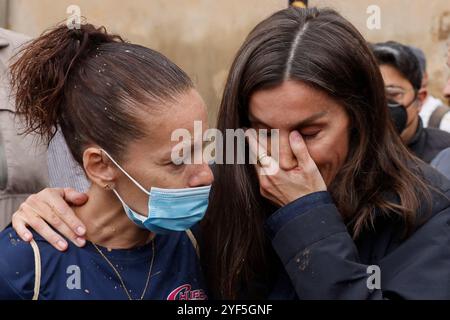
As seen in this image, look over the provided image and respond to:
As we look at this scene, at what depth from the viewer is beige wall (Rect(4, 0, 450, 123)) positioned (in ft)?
21.1

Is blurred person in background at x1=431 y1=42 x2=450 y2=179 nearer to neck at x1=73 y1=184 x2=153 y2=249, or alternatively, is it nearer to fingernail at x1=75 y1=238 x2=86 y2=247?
neck at x1=73 y1=184 x2=153 y2=249

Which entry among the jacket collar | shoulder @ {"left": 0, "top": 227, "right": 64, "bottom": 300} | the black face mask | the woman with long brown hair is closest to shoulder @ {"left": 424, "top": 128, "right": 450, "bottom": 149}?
the black face mask

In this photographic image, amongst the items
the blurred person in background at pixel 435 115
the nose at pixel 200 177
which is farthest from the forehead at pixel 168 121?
the blurred person in background at pixel 435 115

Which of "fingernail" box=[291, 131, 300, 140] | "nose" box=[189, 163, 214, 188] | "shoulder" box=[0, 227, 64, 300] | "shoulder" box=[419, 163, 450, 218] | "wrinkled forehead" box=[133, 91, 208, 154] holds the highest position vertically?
"wrinkled forehead" box=[133, 91, 208, 154]

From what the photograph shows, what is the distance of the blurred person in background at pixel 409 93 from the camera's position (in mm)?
4215

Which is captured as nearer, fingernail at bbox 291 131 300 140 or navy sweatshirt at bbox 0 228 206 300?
navy sweatshirt at bbox 0 228 206 300

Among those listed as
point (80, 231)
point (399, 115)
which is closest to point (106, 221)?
point (80, 231)

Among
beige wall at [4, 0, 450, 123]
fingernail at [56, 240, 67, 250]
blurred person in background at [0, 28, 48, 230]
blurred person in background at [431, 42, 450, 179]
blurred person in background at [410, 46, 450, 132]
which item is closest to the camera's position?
fingernail at [56, 240, 67, 250]

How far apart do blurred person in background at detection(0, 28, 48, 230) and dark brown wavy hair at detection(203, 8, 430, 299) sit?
0.79 m

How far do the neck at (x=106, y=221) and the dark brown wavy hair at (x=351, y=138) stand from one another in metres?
0.32

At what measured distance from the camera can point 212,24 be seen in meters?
6.90

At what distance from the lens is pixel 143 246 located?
87.5 inches

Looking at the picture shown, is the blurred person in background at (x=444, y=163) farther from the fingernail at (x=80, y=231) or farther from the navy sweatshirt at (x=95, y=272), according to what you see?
the fingernail at (x=80, y=231)

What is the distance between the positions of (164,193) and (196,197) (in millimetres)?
102
